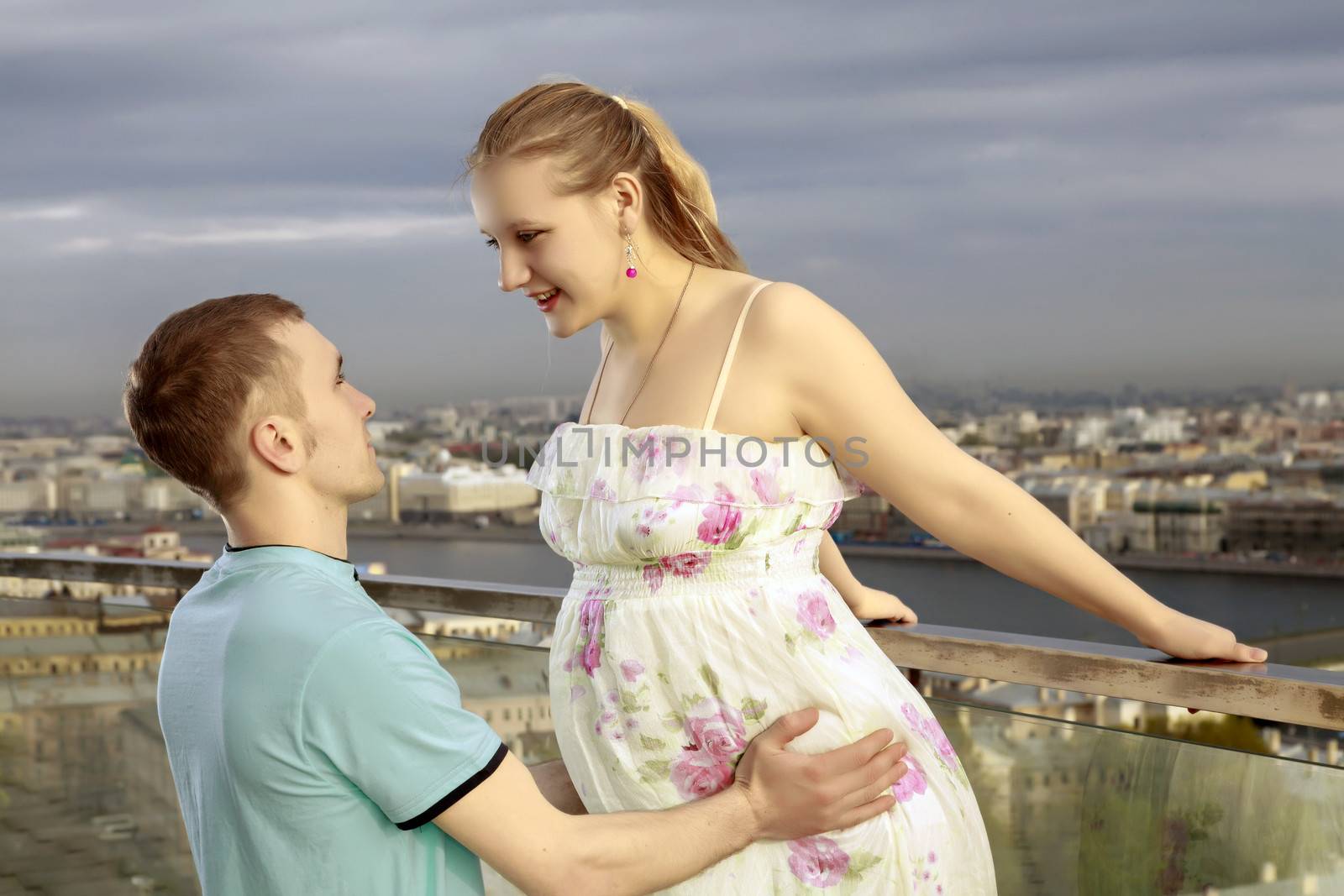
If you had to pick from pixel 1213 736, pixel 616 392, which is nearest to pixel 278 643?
pixel 616 392

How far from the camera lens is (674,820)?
1.17 meters

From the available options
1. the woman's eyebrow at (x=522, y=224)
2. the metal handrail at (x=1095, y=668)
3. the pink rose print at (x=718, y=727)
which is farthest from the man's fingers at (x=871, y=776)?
the woman's eyebrow at (x=522, y=224)

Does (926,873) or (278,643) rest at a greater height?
(278,643)

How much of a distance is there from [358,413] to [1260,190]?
46.0 metres

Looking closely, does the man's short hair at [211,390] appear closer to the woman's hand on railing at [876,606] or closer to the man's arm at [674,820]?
the man's arm at [674,820]

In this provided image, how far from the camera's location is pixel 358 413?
1.19 meters

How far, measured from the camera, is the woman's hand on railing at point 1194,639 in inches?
56.1

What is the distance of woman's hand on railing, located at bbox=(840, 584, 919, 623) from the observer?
6.01ft

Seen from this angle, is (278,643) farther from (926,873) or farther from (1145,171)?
(1145,171)

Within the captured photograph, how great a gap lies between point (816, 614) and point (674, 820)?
0.31m

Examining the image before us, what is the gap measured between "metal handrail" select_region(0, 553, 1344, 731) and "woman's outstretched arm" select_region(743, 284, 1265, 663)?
18cm

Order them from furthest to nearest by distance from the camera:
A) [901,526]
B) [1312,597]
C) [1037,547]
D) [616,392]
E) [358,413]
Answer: [1312,597] → [901,526] → [616,392] → [1037,547] → [358,413]

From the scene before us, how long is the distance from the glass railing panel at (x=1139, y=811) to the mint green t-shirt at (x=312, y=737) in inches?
39.4

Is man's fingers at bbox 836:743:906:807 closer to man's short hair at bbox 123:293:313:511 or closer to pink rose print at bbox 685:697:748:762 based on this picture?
pink rose print at bbox 685:697:748:762
